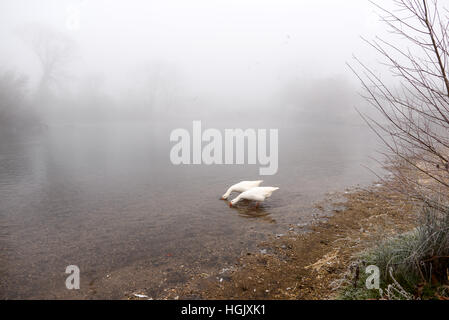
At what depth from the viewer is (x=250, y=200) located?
1152 centimetres

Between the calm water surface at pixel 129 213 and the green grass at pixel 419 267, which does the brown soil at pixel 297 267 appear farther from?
the calm water surface at pixel 129 213

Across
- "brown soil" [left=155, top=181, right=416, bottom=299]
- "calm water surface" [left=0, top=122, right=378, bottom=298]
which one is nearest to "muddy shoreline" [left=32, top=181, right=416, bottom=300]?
"brown soil" [left=155, top=181, right=416, bottom=299]

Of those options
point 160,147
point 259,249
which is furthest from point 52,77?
point 259,249

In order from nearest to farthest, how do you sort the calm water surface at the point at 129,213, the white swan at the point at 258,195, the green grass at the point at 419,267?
1. the green grass at the point at 419,267
2. the calm water surface at the point at 129,213
3. the white swan at the point at 258,195

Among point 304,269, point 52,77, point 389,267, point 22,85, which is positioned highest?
point 52,77

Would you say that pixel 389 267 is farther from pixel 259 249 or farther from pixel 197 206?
pixel 197 206

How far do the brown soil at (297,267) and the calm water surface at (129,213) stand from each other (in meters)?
0.70

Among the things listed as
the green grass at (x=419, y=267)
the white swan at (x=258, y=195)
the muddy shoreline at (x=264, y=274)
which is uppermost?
the white swan at (x=258, y=195)

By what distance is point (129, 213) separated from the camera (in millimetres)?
10492

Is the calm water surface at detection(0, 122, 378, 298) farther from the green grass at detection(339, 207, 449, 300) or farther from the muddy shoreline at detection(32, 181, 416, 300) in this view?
the green grass at detection(339, 207, 449, 300)

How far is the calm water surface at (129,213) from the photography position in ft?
22.9

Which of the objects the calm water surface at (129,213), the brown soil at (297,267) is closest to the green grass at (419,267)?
the brown soil at (297,267)

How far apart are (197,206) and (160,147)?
18.9 metres

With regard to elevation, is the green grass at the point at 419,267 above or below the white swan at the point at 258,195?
below
